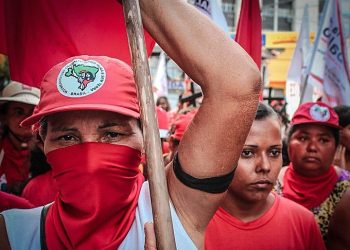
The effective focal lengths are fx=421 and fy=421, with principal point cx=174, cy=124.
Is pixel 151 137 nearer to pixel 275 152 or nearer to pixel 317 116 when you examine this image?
pixel 275 152

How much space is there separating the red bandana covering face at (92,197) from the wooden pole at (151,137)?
335 mm

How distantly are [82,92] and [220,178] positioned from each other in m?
0.55

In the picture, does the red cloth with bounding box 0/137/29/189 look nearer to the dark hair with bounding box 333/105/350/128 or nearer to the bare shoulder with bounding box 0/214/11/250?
the bare shoulder with bounding box 0/214/11/250

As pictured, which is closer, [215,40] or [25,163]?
[215,40]

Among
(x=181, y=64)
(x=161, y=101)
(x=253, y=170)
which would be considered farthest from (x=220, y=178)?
(x=161, y=101)

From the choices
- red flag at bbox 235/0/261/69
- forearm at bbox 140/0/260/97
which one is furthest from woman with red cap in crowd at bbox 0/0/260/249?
red flag at bbox 235/0/261/69

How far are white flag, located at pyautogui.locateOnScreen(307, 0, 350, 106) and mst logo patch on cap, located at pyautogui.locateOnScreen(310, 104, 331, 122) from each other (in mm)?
1351

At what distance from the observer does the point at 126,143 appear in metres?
1.47

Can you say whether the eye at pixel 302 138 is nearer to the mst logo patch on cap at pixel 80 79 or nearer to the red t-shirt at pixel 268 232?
the red t-shirt at pixel 268 232

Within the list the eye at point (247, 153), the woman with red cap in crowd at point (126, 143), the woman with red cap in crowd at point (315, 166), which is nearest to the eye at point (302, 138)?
the woman with red cap in crowd at point (315, 166)

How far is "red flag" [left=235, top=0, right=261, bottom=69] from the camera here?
297 cm

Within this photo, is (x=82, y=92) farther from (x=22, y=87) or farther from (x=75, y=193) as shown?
(x=22, y=87)

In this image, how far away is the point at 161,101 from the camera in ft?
27.9

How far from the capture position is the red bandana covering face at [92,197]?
1.36m
